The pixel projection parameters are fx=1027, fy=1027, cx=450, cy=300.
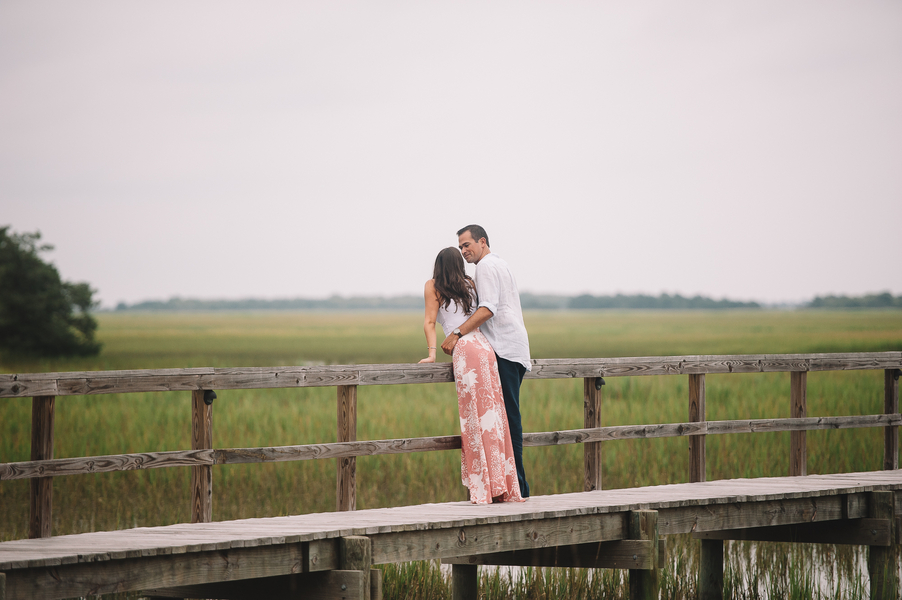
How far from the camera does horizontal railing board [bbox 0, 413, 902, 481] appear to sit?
517cm

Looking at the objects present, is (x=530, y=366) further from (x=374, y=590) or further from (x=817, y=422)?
(x=817, y=422)

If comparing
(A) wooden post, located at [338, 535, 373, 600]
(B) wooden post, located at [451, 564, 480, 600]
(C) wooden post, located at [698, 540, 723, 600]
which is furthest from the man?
(C) wooden post, located at [698, 540, 723, 600]

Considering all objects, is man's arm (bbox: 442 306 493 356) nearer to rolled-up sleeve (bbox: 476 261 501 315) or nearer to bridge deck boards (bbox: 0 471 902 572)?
rolled-up sleeve (bbox: 476 261 501 315)

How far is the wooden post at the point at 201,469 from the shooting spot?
568cm

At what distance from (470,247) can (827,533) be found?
3.53 m

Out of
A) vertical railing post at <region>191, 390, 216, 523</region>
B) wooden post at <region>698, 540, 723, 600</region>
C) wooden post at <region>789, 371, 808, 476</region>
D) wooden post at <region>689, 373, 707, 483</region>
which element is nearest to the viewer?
vertical railing post at <region>191, 390, 216, 523</region>

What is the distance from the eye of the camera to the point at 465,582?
22.9 ft

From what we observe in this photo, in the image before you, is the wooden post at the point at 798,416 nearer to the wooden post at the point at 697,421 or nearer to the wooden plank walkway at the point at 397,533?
the wooden plank walkway at the point at 397,533

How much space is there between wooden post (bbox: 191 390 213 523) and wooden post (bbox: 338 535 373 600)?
3.21 feet

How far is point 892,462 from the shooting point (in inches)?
346

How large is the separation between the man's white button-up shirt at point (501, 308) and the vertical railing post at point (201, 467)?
171cm

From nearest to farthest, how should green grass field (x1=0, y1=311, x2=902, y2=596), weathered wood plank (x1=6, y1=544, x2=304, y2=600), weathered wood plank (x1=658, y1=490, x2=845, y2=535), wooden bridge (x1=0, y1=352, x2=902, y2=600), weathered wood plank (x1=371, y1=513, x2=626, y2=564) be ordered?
weathered wood plank (x1=6, y1=544, x2=304, y2=600) → wooden bridge (x1=0, y1=352, x2=902, y2=600) → weathered wood plank (x1=371, y1=513, x2=626, y2=564) → weathered wood plank (x1=658, y1=490, x2=845, y2=535) → green grass field (x1=0, y1=311, x2=902, y2=596)

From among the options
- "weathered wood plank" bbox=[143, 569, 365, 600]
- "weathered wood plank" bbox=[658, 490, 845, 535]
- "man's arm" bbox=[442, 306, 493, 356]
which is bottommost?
"weathered wood plank" bbox=[143, 569, 365, 600]

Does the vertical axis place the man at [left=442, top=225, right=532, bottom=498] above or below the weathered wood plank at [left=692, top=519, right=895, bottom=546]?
above
